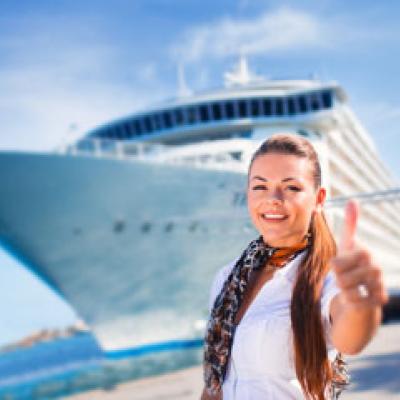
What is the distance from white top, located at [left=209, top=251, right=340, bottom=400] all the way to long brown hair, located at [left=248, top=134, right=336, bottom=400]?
1.0 inches

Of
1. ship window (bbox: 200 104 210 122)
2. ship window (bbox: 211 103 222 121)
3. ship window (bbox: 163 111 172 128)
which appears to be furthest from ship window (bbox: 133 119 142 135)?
ship window (bbox: 211 103 222 121)

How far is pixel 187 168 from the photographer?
12641 millimetres

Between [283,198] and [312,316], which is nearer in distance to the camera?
[312,316]

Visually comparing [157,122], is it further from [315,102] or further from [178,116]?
[315,102]

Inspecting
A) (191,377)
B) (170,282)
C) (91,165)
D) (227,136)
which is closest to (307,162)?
(191,377)

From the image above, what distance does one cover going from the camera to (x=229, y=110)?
17031 mm

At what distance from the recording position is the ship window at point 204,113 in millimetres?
17172

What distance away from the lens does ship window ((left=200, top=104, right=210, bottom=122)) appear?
1717cm

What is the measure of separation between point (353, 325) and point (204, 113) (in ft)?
53.3

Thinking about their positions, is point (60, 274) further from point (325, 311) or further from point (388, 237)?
point (388, 237)

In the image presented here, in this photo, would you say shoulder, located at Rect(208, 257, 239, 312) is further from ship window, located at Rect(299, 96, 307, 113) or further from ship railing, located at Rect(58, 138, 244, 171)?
ship window, located at Rect(299, 96, 307, 113)

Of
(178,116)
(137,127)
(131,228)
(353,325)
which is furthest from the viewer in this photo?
(137,127)

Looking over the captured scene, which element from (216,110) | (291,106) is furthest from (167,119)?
(291,106)

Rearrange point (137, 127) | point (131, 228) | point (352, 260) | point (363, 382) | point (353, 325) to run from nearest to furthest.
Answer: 1. point (352, 260)
2. point (353, 325)
3. point (363, 382)
4. point (131, 228)
5. point (137, 127)
